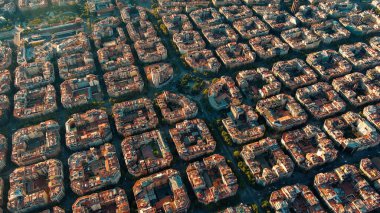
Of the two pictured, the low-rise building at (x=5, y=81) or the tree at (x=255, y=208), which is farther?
the low-rise building at (x=5, y=81)

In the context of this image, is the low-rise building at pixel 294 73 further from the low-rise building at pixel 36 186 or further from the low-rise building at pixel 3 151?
the low-rise building at pixel 3 151

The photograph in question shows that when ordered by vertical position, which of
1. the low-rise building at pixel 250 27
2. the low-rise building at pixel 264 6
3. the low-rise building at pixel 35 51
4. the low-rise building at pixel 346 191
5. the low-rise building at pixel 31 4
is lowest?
the low-rise building at pixel 346 191

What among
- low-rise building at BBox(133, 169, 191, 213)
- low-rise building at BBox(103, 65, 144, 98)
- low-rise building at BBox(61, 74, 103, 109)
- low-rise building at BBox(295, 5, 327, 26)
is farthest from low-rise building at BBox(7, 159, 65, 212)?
low-rise building at BBox(295, 5, 327, 26)

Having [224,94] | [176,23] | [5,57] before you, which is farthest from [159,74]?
[5,57]

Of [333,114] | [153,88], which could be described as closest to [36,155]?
[153,88]

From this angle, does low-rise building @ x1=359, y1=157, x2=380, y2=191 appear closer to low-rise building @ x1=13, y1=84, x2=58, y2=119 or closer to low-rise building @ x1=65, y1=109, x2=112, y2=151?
low-rise building @ x1=65, y1=109, x2=112, y2=151

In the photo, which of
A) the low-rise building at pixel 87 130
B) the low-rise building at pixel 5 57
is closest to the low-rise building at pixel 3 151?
the low-rise building at pixel 87 130
